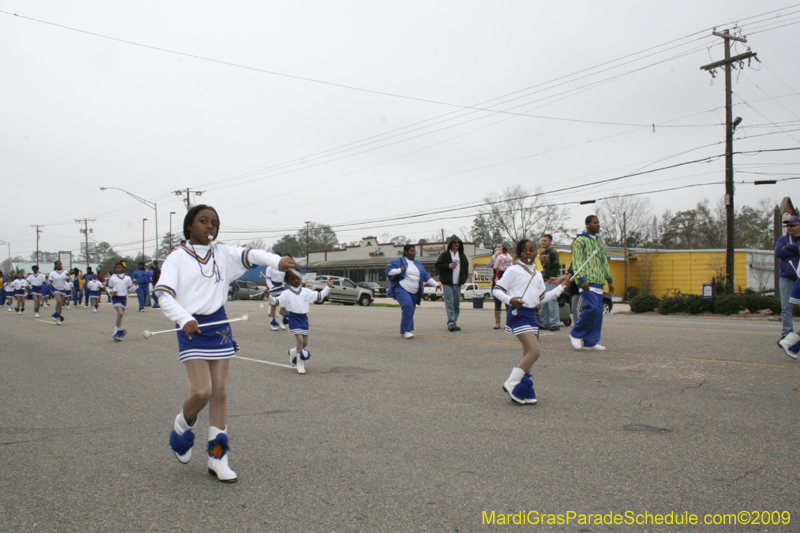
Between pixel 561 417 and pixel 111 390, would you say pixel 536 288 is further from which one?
pixel 111 390

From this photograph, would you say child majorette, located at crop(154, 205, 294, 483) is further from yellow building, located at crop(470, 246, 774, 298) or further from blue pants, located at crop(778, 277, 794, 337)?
yellow building, located at crop(470, 246, 774, 298)

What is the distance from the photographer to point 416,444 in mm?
4660

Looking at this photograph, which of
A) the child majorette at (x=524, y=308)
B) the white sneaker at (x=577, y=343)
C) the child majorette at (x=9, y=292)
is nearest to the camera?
the child majorette at (x=524, y=308)

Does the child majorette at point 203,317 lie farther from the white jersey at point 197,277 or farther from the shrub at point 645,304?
the shrub at point 645,304

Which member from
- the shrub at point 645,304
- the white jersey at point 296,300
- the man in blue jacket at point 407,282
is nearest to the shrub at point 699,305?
the shrub at point 645,304

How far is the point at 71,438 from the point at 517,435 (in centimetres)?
382

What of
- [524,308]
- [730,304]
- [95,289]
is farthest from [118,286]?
[730,304]

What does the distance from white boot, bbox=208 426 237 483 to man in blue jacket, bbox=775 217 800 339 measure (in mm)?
7473

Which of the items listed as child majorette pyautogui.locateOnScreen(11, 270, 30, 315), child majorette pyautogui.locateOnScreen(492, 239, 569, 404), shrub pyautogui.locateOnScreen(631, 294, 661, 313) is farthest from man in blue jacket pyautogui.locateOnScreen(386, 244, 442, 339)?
child majorette pyautogui.locateOnScreen(11, 270, 30, 315)

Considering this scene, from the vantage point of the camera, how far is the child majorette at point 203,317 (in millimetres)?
3977

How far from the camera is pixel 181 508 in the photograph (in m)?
3.52

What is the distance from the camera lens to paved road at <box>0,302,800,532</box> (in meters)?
3.43

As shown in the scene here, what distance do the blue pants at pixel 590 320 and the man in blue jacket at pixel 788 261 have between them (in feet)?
7.90

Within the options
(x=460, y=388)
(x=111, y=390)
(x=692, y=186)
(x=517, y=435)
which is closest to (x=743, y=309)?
(x=692, y=186)
